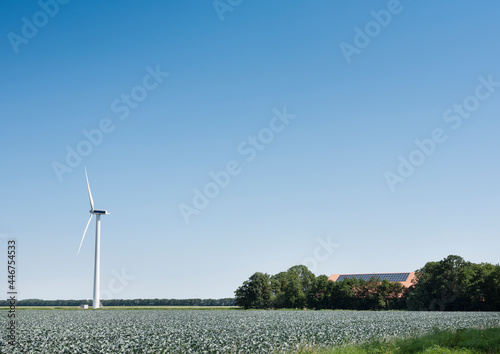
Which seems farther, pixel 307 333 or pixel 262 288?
pixel 262 288

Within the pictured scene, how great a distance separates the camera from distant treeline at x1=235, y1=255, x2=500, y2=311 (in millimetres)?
92250

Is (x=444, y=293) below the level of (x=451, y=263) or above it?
below

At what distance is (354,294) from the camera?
365 feet

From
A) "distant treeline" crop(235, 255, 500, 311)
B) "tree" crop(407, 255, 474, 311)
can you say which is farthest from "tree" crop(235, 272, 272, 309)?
"tree" crop(407, 255, 474, 311)

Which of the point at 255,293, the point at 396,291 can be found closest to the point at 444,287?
the point at 396,291

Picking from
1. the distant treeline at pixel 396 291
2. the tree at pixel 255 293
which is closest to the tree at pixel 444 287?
the distant treeline at pixel 396 291

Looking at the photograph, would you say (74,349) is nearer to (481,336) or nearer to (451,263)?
(481,336)

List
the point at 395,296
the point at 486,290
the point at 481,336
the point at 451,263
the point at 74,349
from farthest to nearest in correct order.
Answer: the point at 395,296 < the point at 451,263 < the point at 486,290 < the point at 481,336 < the point at 74,349

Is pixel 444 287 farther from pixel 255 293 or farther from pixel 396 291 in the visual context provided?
pixel 255 293

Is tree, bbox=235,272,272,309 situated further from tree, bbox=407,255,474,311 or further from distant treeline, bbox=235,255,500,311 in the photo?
tree, bbox=407,255,474,311

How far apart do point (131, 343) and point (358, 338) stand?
16879 millimetres

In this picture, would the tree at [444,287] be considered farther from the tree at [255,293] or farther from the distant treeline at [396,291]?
the tree at [255,293]

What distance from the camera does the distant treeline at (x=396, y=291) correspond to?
3632 inches

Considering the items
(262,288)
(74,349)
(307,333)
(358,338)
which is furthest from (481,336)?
(262,288)
